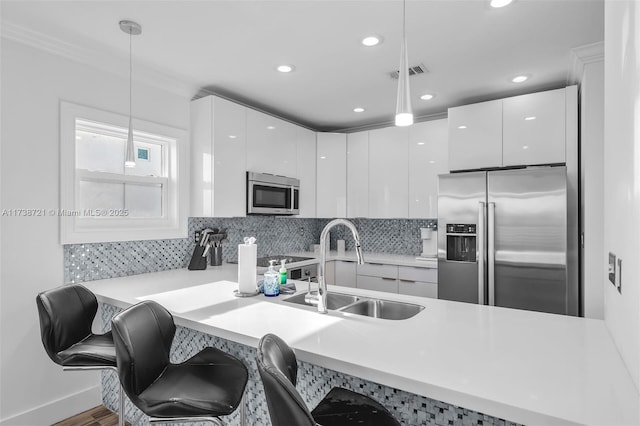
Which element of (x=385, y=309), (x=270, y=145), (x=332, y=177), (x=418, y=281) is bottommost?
(x=418, y=281)

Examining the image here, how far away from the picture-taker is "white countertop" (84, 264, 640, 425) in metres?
0.92

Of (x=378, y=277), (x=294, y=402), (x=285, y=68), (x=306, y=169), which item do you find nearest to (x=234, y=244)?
(x=306, y=169)

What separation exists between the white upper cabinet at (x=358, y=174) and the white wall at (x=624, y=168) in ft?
9.47

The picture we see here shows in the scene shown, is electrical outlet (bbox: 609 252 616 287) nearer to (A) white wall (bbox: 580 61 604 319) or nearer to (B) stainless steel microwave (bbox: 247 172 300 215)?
(A) white wall (bbox: 580 61 604 319)

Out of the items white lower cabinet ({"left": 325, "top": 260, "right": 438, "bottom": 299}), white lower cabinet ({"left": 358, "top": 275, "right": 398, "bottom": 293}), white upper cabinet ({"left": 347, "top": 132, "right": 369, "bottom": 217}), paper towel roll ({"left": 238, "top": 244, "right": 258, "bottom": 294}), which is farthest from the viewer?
white upper cabinet ({"left": 347, "top": 132, "right": 369, "bottom": 217})

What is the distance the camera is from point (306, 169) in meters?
4.23

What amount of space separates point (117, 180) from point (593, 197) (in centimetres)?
353

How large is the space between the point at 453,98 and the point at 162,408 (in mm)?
3379

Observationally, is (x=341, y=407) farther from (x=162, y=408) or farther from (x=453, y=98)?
(x=453, y=98)

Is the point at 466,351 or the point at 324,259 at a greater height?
the point at 324,259

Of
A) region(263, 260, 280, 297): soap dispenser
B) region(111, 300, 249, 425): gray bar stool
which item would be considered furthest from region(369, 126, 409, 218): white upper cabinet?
region(111, 300, 249, 425): gray bar stool

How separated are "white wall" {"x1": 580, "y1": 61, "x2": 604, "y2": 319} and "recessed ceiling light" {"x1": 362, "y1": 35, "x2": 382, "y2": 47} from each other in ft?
4.93

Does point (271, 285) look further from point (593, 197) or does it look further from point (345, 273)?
point (593, 197)

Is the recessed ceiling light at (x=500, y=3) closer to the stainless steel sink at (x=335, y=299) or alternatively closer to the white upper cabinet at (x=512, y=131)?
the white upper cabinet at (x=512, y=131)
